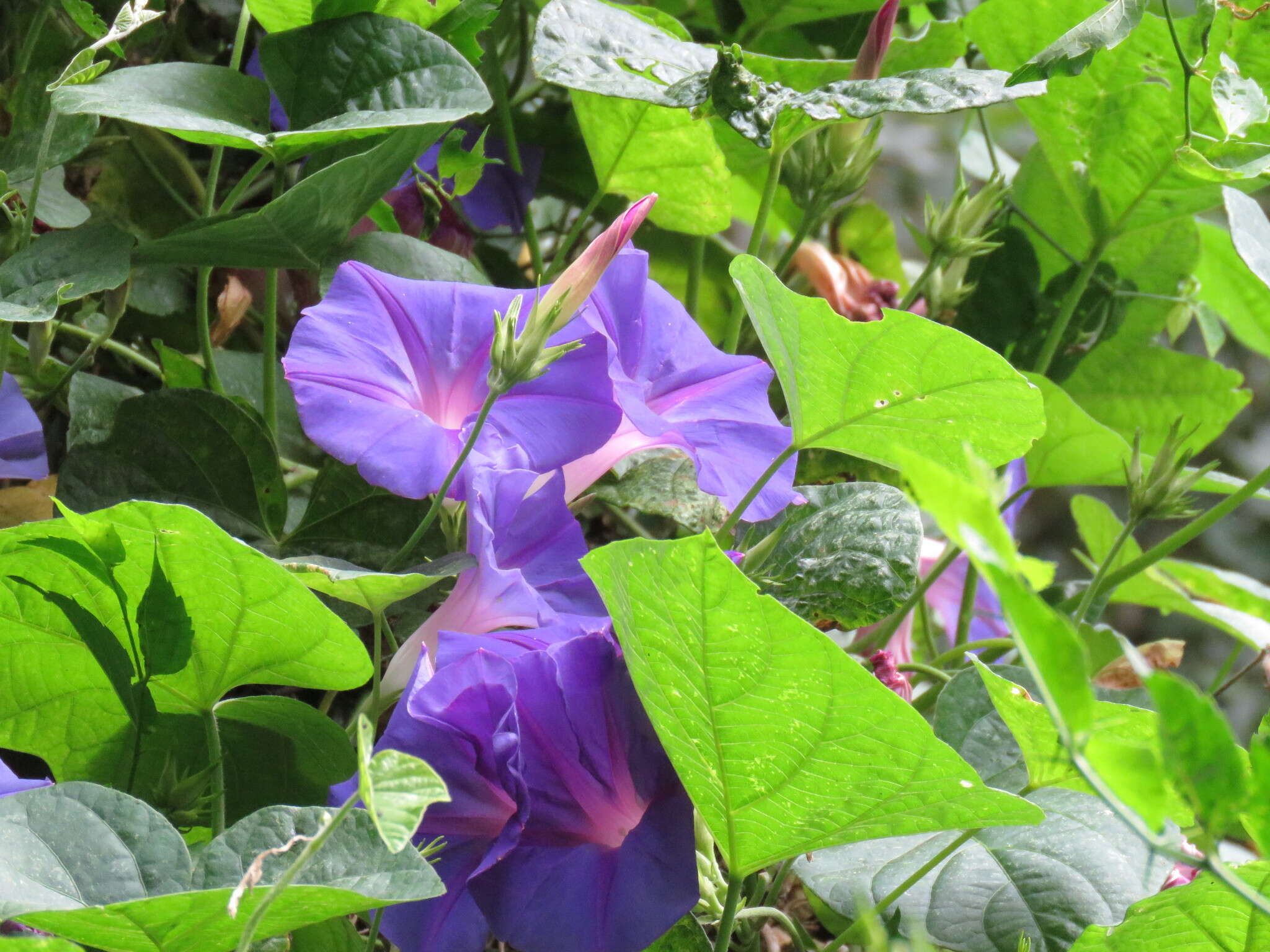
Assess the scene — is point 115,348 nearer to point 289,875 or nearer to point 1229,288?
point 289,875

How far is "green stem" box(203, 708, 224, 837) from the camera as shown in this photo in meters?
0.36

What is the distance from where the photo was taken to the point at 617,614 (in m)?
0.30

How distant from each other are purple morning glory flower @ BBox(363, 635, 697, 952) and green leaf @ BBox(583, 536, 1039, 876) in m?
0.03

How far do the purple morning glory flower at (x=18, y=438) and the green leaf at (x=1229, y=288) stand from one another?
2.41 feet

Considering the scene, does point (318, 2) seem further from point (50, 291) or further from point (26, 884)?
point (26, 884)

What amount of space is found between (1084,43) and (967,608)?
0.39 metres

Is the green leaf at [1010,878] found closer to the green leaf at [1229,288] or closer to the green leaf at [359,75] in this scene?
the green leaf at [359,75]

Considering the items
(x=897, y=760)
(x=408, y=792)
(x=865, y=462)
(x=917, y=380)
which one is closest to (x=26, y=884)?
→ (x=408, y=792)

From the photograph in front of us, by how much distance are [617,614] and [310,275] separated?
1.09 ft

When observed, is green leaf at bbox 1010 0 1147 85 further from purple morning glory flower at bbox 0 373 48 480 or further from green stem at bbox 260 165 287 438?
purple morning glory flower at bbox 0 373 48 480

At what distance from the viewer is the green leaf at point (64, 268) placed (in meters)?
0.40

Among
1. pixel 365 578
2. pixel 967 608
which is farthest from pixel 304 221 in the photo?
pixel 967 608

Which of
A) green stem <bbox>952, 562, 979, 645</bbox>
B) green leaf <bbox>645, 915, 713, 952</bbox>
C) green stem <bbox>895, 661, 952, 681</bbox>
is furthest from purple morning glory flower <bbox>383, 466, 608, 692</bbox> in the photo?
green stem <bbox>952, 562, 979, 645</bbox>

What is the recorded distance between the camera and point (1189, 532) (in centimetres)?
54
